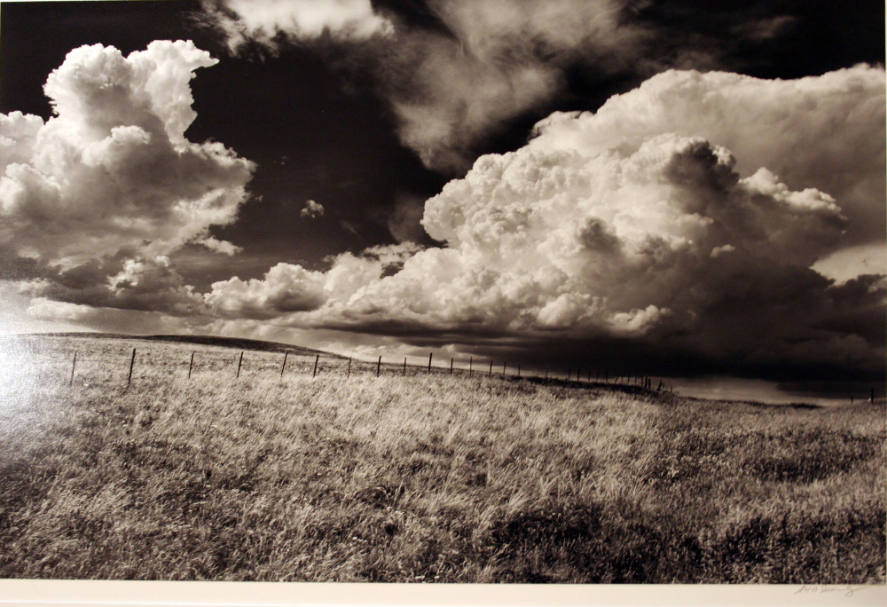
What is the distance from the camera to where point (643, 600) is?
457cm

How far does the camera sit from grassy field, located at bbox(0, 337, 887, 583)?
453cm

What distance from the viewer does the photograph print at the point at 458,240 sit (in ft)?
16.5

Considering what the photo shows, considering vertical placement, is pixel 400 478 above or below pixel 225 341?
below

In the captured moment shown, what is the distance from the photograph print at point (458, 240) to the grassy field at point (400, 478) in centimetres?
3
